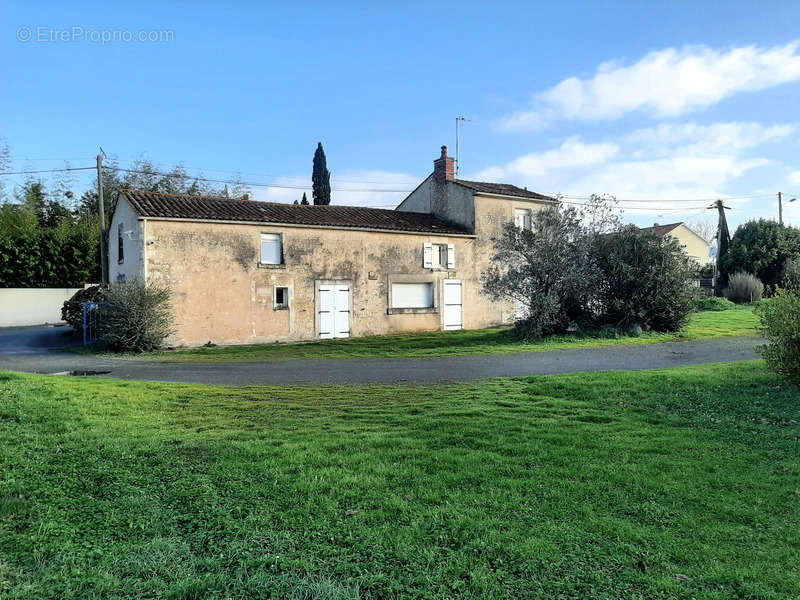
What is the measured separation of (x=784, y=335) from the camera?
375 inches

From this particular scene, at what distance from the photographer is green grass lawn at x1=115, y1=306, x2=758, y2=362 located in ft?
55.5

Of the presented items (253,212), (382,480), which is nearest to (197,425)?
(382,480)

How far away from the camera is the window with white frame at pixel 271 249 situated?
21453 mm

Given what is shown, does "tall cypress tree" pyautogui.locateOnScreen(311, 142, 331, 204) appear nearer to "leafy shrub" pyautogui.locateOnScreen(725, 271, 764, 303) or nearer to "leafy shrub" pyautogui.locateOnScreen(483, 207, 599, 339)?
"leafy shrub" pyautogui.locateOnScreen(483, 207, 599, 339)

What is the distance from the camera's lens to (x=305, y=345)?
20.1 meters

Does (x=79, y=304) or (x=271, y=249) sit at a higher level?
(x=271, y=249)

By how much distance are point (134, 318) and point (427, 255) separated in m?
13.1

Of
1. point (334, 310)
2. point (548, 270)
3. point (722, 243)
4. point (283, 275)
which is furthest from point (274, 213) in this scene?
point (722, 243)

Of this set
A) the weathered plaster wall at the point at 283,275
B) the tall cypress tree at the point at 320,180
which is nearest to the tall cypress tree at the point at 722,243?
the weathered plaster wall at the point at 283,275

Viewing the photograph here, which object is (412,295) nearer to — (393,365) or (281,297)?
(281,297)

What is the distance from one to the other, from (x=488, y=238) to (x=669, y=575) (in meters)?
24.6

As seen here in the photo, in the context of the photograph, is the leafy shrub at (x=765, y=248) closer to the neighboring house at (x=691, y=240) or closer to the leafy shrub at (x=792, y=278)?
the leafy shrub at (x=792, y=278)

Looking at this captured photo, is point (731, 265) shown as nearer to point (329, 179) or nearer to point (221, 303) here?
point (329, 179)

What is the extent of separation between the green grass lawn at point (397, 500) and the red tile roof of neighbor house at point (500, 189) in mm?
20701
